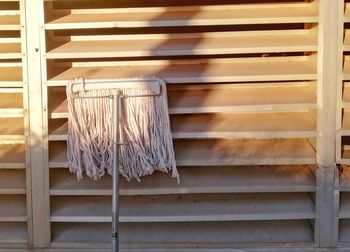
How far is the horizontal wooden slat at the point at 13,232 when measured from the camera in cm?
326

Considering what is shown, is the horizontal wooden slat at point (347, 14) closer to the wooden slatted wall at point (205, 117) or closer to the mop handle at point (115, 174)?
the wooden slatted wall at point (205, 117)

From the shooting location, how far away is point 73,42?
132 inches

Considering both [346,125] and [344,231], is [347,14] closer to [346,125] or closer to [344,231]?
[346,125]

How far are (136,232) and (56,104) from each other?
81 cm

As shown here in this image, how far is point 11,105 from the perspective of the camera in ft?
10.7

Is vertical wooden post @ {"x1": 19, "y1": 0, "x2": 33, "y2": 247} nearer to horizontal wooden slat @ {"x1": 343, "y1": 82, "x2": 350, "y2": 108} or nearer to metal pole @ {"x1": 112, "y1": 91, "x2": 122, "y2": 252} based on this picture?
metal pole @ {"x1": 112, "y1": 91, "x2": 122, "y2": 252}

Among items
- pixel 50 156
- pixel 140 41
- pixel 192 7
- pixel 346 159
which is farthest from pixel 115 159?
pixel 346 159

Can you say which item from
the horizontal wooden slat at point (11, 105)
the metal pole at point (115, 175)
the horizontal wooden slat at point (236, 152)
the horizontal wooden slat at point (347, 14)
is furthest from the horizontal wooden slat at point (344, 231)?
the horizontal wooden slat at point (11, 105)

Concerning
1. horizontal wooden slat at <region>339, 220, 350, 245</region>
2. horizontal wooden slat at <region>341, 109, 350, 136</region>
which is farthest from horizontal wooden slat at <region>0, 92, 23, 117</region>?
horizontal wooden slat at <region>339, 220, 350, 245</region>

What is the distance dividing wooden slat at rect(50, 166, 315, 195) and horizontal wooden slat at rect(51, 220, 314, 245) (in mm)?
257

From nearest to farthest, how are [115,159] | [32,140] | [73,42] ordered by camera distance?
[115,159], [32,140], [73,42]

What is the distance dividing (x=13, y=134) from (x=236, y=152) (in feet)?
3.85

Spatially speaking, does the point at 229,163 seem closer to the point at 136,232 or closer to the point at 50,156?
the point at 136,232

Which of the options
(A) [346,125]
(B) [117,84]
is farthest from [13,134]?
(A) [346,125]
